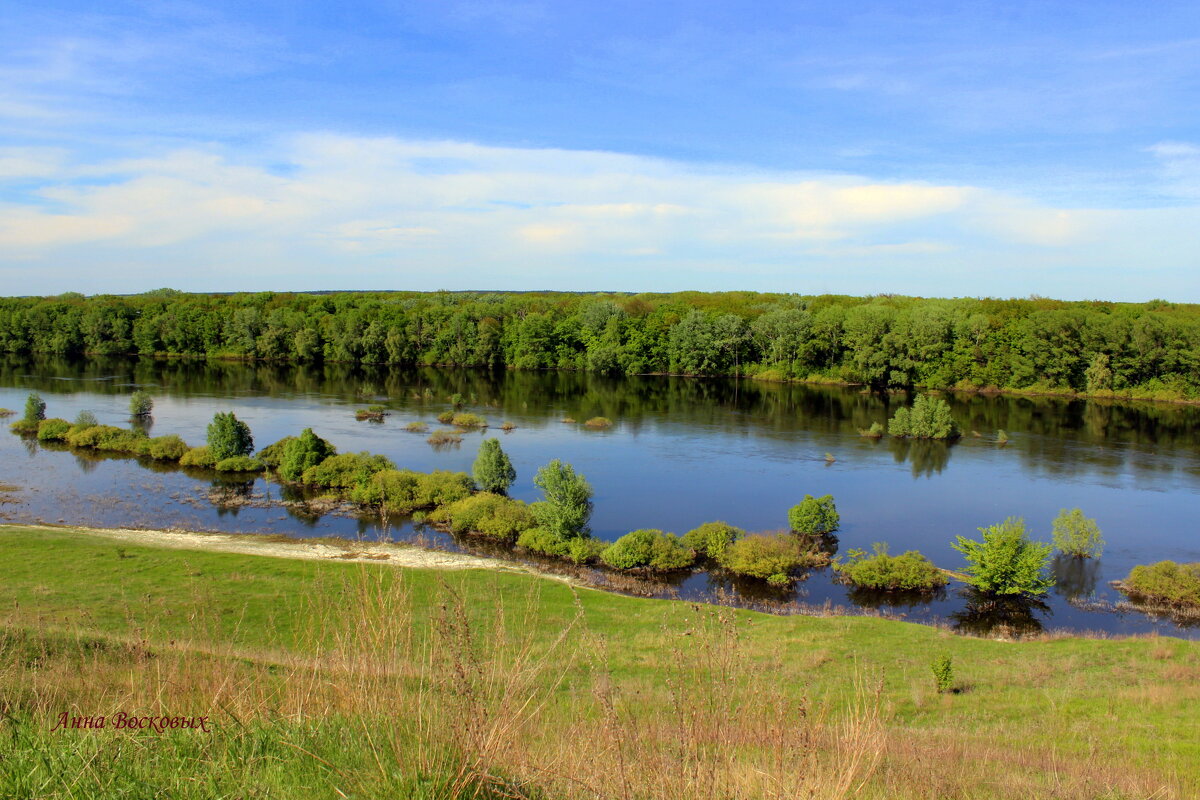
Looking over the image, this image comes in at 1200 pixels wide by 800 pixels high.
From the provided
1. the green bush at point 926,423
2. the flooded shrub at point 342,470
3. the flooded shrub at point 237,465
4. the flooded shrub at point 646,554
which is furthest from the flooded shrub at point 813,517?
the flooded shrub at point 237,465

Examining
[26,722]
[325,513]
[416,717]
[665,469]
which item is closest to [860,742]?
[416,717]

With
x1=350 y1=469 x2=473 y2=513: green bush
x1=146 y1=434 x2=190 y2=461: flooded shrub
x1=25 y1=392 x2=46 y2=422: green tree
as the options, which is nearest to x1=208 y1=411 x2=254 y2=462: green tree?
x1=146 y1=434 x2=190 y2=461: flooded shrub

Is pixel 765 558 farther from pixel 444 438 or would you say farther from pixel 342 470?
pixel 444 438

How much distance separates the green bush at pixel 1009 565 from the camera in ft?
71.2

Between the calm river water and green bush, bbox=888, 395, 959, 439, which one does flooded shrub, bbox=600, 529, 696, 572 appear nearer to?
the calm river water

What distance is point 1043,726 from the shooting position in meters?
11.0

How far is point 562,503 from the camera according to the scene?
25641 mm

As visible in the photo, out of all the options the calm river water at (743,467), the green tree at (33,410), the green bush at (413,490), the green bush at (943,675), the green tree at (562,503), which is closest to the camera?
the green bush at (943,675)

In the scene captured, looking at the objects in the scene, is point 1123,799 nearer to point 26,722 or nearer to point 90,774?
point 90,774

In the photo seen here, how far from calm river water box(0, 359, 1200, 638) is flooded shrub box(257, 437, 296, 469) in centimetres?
250

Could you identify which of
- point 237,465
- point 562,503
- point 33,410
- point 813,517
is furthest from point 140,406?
point 813,517

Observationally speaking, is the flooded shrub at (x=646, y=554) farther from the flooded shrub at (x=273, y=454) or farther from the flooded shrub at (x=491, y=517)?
the flooded shrub at (x=273, y=454)

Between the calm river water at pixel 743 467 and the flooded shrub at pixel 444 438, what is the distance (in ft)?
2.13

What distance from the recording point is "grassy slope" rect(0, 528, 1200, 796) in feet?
34.1
